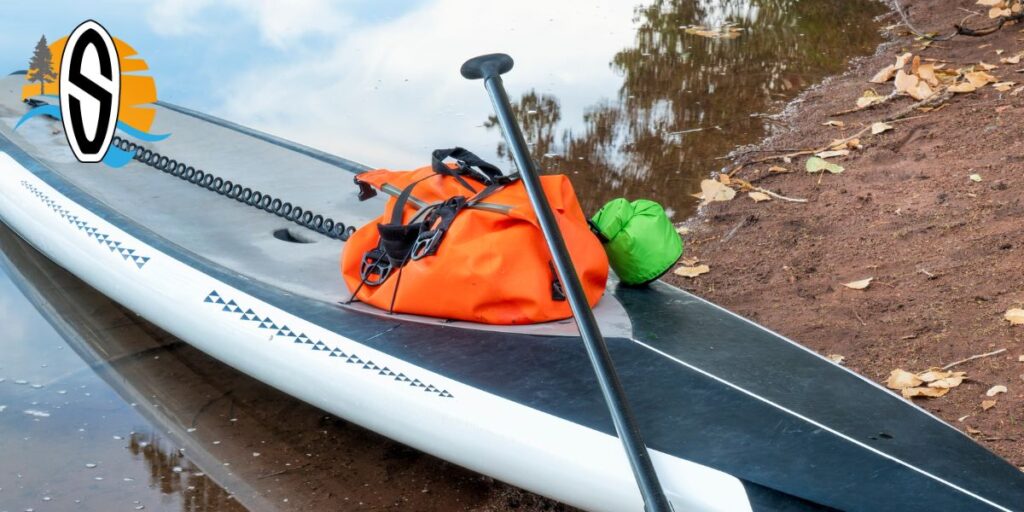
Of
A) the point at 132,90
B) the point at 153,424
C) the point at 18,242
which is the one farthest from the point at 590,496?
the point at 132,90

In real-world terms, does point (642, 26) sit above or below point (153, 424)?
above

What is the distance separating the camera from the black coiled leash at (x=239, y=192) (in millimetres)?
3521

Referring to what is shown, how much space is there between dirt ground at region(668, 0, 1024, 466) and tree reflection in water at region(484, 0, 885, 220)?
360 mm

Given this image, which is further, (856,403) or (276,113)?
(276,113)

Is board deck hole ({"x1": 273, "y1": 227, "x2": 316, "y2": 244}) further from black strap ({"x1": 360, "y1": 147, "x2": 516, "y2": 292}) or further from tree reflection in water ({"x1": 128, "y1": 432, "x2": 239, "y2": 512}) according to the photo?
tree reflection in water ({"x1": 128, "y1": 432, "x2": 239, "y2": 512})

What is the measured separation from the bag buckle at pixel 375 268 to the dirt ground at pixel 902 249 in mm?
1310

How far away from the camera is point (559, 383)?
2461mm

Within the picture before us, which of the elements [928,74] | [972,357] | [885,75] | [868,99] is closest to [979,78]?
[928,74]

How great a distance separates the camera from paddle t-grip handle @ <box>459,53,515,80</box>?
2.39 m

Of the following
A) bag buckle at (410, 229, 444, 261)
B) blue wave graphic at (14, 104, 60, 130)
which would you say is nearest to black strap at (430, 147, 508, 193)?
bag buckle at (410, 229, 444, 261)

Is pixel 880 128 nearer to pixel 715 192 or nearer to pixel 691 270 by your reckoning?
pixel 715 192

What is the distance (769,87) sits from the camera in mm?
6344

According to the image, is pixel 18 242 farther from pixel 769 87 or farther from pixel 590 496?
pixel 769 87

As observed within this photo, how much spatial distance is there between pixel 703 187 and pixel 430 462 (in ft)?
7.38
